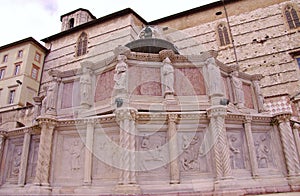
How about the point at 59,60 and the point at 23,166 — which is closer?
the point at 23,166

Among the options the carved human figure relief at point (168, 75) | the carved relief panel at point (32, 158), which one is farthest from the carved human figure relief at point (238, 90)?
the carved relief panel at point (32, 158)

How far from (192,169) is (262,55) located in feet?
58.5

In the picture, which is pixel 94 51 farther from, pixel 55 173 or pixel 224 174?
pixel 224 174

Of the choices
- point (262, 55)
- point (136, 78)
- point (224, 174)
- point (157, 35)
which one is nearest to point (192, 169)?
point (224, 174)

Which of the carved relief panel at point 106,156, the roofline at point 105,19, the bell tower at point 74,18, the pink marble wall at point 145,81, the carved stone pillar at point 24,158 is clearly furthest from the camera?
the bell tower at point 74,18

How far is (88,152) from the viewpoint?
5.68 meters

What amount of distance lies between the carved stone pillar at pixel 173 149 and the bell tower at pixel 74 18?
27.9 meters

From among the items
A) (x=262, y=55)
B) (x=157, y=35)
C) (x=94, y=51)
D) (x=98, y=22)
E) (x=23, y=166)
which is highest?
(x=98, y=22)

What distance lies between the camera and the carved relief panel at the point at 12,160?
643 centimetres

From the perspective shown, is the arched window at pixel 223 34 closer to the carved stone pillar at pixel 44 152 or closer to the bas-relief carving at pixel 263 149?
the bas-relief carving at pixel 263 149

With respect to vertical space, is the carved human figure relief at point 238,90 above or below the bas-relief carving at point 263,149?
above

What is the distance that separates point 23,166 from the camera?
615 cm

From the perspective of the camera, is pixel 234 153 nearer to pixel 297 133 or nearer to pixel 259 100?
pixel 297 133

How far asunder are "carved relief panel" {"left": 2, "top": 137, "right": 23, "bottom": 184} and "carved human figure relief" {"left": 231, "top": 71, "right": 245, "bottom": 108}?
6.66m
